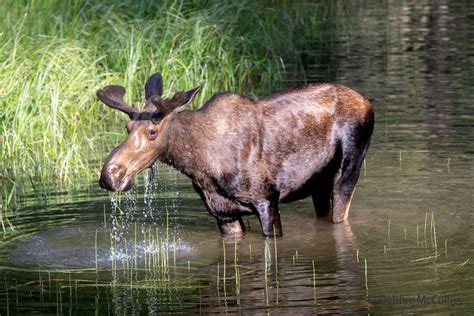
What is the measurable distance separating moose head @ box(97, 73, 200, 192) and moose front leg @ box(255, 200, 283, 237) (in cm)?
101

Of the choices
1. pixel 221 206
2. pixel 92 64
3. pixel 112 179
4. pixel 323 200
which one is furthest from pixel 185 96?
pixel 92 64

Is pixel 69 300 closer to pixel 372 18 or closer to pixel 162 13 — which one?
pixel 162 13

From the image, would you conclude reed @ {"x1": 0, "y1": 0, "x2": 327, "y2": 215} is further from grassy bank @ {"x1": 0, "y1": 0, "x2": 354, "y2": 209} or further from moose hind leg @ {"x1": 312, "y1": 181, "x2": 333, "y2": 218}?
moose hind leg @ {"x1": 312, "y1": 181, "x2": 333, "y2": 218}

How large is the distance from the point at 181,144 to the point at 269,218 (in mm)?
982

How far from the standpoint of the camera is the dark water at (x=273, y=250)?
8711 mm

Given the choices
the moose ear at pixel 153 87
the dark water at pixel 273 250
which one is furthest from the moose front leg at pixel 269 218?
the moose ear at pixel 153 87

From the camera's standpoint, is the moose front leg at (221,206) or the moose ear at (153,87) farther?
the moose front leg at (221,206)

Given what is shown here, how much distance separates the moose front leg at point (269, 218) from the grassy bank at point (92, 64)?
300cm

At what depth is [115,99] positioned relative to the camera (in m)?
10.1

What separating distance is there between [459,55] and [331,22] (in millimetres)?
4723

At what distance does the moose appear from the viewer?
9961 mm

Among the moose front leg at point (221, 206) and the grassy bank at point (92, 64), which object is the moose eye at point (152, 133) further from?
the grassy bank at point (92, 64)

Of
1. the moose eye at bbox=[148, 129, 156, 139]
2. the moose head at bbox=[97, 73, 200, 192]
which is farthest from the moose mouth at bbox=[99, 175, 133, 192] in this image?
the moose eye at bbox=[148, 129, 156, 139]

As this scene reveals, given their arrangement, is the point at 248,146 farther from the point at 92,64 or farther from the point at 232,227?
the point at 92,64
